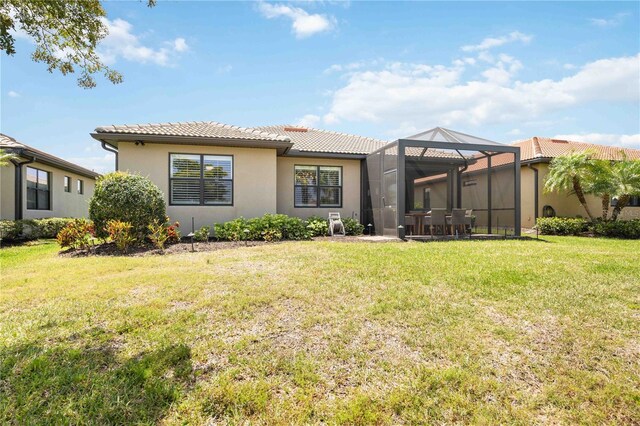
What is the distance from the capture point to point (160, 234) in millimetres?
8352

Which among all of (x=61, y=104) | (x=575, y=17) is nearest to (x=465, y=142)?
(x=575, y=17)

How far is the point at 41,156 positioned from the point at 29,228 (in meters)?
3.23

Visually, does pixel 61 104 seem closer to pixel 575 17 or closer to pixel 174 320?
pixel 174 320

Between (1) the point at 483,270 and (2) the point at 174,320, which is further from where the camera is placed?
(1) the point at 483,270

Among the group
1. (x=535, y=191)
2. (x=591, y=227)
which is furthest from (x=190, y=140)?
(x=591, y=227)

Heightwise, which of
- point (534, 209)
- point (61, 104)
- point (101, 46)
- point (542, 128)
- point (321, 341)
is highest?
point (542, 128)

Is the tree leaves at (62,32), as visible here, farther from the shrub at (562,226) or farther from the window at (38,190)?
the shrub at (562,226)

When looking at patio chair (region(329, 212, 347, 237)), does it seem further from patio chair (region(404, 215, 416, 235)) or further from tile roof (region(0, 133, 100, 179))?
tile roof (region(0, 133, 100, 179))

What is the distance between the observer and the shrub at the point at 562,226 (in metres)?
13.8

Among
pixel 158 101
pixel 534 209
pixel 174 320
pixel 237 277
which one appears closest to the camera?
pixel 174 320

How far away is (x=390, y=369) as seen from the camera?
2.92m

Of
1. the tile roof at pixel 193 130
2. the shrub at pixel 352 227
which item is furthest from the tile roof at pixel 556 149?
the tile roof at pixel 193 130

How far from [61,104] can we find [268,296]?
1000cm

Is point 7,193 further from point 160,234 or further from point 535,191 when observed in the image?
point 535,191
